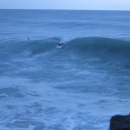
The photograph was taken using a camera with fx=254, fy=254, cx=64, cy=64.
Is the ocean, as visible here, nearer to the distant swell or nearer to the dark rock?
the distant swell

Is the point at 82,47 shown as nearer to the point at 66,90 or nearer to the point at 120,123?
the point at 66,90

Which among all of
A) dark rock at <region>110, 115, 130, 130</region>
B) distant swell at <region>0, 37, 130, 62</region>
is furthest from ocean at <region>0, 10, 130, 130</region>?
dark rock at <region>110, 115, 130, 130</region>

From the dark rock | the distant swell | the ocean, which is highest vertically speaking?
the distant swell

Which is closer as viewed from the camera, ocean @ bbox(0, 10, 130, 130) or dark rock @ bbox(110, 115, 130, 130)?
dark rock @ bbox(110, 115, 130, 130)

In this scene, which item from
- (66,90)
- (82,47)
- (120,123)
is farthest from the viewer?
(82,47)

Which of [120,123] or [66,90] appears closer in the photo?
[120,123]

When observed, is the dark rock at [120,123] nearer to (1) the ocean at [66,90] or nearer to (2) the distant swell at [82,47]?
(1) the ocean at [66,90]

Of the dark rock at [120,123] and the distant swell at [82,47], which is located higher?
the distant swell at [82,47]

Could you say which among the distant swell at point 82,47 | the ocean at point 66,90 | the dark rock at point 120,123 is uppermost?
the distant swell at point 82,47

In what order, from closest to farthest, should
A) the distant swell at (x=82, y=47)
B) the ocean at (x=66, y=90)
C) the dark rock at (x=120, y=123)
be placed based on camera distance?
the dark rock at (x=120, y=123)
the ocean at (x=66, y=90)
the distant swell at (x=82, y=47)

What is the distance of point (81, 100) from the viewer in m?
9.28

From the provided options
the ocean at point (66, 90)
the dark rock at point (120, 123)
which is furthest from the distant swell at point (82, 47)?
the dark rock at point (120, 123)

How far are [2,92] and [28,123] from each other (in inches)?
124

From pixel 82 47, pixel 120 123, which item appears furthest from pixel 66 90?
pixel 82 47
